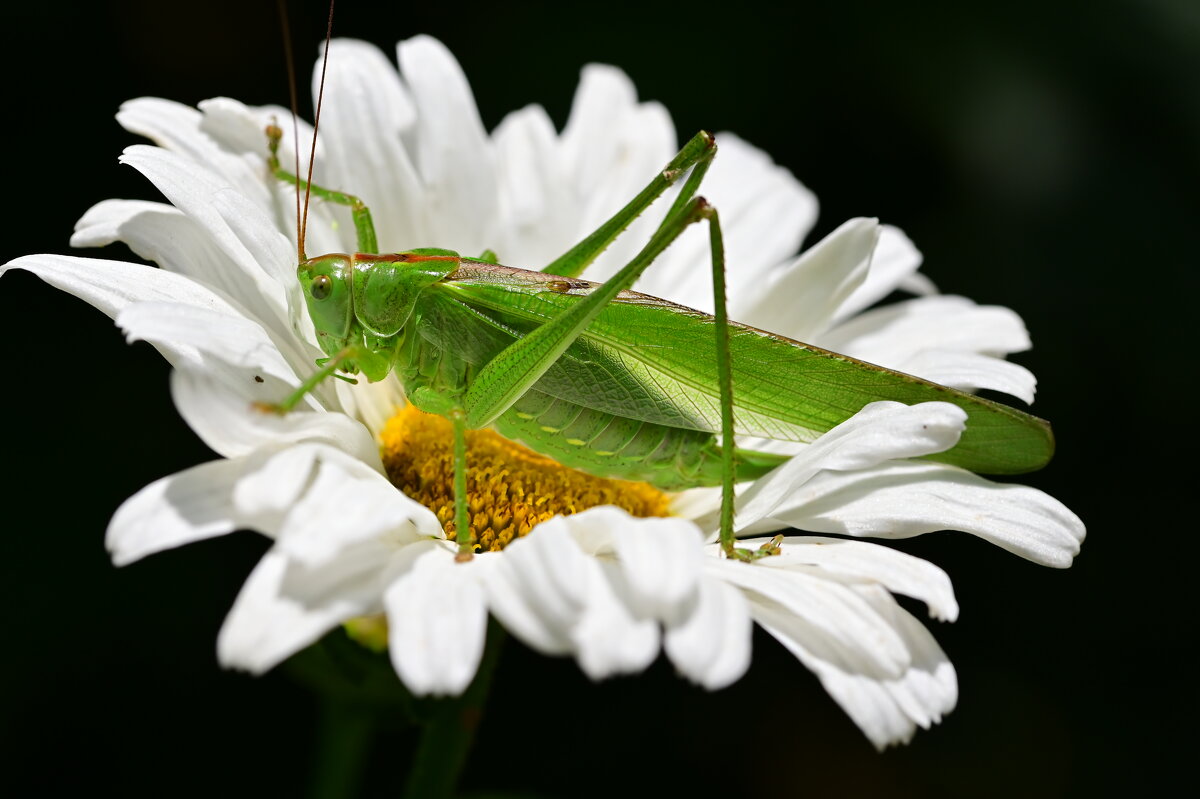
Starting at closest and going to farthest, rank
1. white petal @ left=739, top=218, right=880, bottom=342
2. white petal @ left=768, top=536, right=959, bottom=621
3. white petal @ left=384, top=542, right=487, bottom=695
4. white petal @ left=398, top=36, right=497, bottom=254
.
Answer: white petal @ left=384, top=542, right=487, bottom=695
white petal @ left=768, top=536, right=959, bottom=621
white petal @ left=739, top=218, right=880, bottom=342
white petal @ left=398, top=36, right=497, bottom=254

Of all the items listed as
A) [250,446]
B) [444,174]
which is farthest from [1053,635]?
[250,446]

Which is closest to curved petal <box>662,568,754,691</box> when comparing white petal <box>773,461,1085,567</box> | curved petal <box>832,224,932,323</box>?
white petal <box>773,461,1085,567</box>

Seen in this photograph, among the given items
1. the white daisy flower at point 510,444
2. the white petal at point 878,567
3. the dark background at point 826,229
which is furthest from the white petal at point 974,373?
the dark background at point 826,229

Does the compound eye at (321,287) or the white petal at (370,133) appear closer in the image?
the compound eye at (321,287)

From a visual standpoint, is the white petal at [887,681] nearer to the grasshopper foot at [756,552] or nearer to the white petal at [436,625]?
the grasshopper foot at [756,552]

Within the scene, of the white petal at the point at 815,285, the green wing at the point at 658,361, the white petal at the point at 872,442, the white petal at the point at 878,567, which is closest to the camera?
the white petal at the point at 878,567

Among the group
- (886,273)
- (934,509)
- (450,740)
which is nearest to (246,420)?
(450,740)

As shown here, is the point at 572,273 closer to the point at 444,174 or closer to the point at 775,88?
the point at 444,174

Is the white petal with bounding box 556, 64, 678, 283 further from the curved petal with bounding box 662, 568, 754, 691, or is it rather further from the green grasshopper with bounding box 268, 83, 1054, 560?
the curved petal with bounding box 662, 568, 754, 691
